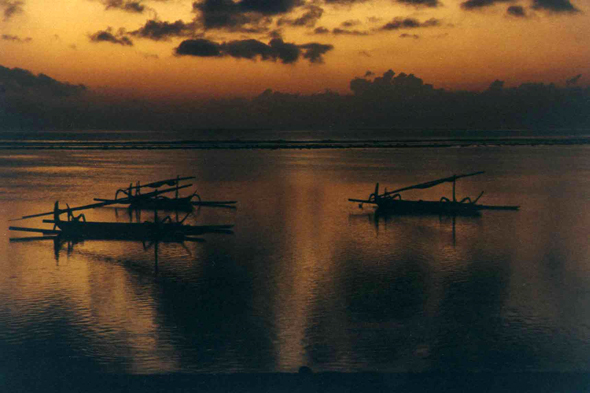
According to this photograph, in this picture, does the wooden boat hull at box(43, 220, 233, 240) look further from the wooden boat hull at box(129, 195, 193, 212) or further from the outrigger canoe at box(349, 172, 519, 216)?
the outrigger canoe at box(349, 172, 519, 216)

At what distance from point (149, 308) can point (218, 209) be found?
18047 mm

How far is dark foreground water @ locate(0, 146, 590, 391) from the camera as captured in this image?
11102mm

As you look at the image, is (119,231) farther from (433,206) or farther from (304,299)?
(433,206)

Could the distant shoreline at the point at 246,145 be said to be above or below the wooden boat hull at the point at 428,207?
above

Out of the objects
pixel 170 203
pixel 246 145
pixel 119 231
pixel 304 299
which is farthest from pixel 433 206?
pixel 246 145

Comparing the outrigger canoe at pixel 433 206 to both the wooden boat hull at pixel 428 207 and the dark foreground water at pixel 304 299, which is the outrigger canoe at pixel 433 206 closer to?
the wooden boat hull at pixel 428 207

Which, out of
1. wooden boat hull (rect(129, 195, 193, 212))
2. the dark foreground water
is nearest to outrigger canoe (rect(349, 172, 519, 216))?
the dark foreground water

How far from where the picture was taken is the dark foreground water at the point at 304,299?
11.1m

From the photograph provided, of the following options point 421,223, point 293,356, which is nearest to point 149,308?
point 293,356

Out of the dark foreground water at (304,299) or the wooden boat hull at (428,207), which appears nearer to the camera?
the dark foreground water at (304,299)

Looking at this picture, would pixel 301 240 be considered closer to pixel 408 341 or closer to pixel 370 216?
pixel 370 216

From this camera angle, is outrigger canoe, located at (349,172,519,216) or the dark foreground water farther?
outrigger canoe, located at (349,172,519,216)

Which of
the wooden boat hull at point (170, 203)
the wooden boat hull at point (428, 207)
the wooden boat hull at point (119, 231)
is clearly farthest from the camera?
the wooden boat hull at point (170, 203)

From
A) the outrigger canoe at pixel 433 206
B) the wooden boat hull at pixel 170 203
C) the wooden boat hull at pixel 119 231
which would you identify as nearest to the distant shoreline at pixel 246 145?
the wooden boat hull at pixel 170 203
